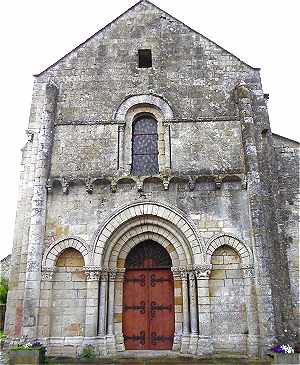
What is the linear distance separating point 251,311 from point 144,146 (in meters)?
5.64

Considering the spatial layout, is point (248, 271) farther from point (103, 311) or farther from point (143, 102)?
point (143, 102)

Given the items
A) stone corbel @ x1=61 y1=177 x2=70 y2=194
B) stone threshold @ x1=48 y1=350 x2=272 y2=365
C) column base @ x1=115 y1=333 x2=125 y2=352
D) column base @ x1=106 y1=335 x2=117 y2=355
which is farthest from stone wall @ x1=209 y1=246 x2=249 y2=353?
stone corbel @ x1=61 y1=177 x2=70 y2=194

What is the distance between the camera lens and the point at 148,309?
1038cm

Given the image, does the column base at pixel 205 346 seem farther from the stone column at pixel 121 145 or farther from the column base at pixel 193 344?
the stone column at pixel 121 145

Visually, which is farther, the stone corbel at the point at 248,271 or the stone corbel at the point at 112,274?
the stone corbel at the point at 112,274

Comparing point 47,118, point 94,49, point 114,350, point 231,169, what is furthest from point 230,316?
point 94,49

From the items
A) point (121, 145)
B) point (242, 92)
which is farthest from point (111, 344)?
point (242, 92)

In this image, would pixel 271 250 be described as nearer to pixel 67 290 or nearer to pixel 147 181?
pixel 147 181

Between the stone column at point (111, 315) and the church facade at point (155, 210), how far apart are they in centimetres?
3

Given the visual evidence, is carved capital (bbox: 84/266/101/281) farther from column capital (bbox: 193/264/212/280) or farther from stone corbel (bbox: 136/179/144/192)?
column capital (bbox: 193/264/212/280)

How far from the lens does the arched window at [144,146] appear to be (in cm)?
1141

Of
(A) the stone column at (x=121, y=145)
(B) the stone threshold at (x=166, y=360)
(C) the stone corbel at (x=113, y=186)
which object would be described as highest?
(A) the stone column at (x=121, y=145)

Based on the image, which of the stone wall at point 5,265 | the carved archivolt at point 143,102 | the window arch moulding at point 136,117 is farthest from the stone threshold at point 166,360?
the stone wall at point 5,265

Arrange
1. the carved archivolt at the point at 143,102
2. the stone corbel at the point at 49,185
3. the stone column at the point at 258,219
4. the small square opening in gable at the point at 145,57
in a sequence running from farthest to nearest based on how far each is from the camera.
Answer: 1. the small square opening in gable at the point at 145,57
2. the carved archivolt at the point at 143,102
3. the stone corbel at the point at 49,185
4. the stone column at the point at 258,219
